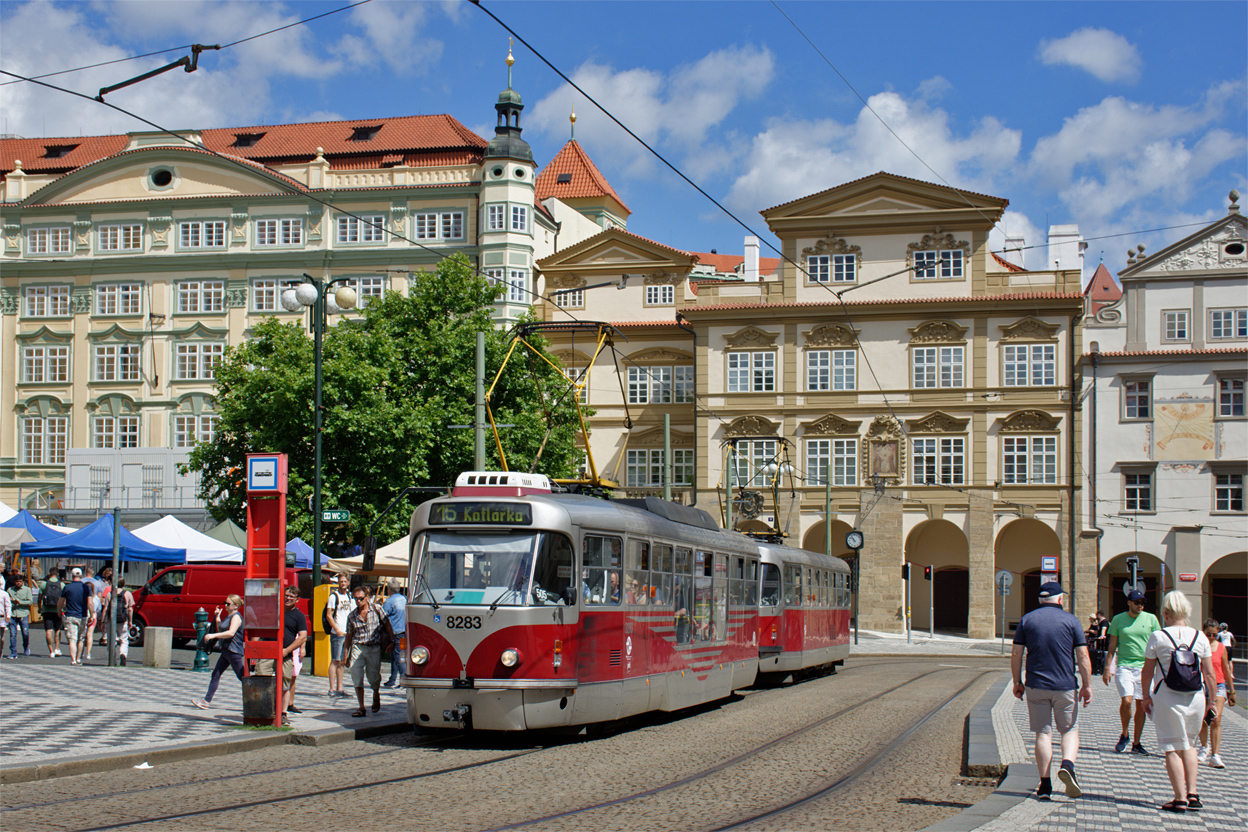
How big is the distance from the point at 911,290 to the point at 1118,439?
9319 mm

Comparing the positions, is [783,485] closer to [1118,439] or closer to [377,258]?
[1118,439]

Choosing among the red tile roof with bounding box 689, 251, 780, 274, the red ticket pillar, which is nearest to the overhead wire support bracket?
the red ticket pillar

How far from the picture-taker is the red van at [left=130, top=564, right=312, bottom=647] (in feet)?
103

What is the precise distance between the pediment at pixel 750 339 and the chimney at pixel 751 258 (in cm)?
764

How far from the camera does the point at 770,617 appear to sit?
23.1m

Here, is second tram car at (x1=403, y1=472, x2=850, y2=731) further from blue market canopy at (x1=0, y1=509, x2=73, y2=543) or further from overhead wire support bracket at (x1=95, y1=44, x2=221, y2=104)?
blue market canopy at (x1=0, y1=509, x2=73, y2=543)

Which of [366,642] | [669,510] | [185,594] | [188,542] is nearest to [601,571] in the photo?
[669,510]

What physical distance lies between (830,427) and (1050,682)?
41674 mm

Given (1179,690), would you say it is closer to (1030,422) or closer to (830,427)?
(1030,422)

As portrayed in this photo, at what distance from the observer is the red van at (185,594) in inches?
Answer: 1231

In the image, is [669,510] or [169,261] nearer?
[669,510]

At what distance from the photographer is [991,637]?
160 ft

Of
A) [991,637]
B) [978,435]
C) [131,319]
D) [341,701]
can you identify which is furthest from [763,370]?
[341,701]

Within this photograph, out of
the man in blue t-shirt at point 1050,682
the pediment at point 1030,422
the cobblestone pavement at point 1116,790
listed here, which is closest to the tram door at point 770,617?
the cobblestone pavement at point 1116,790
